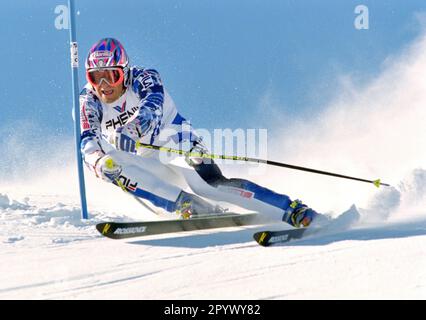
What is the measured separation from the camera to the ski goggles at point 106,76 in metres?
5.38

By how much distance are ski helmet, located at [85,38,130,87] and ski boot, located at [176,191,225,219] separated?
1.25m

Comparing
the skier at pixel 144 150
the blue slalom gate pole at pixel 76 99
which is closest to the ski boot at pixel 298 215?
the skier at pixel 144 150

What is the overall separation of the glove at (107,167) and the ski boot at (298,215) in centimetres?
142

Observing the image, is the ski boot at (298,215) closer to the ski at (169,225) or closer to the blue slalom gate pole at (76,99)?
the ski at (169,225)

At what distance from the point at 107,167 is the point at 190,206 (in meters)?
0.80

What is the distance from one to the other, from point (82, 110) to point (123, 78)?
1.51ft

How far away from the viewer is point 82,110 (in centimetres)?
538

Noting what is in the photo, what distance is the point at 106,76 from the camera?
5.40 meters

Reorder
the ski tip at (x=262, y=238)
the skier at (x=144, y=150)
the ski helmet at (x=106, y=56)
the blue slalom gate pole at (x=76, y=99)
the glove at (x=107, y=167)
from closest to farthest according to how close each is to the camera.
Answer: the ski tip at (x=262, y=238), the glove at (x=107, y=167), the skier at (x=144, y=150), the ski helmet at (x=106, y=56), the blue slalom gate pole at (x=76, y=99)


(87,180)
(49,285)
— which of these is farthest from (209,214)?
(87,180)

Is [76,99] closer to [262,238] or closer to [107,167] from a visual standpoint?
[107,167]

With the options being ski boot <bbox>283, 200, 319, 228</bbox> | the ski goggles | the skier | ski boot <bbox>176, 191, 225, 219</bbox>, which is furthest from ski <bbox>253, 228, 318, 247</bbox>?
the ski goggles

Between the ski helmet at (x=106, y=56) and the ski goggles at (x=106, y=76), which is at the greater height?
the ski helmet at (x=106, y=56)

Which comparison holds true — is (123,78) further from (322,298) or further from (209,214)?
(322,298)
